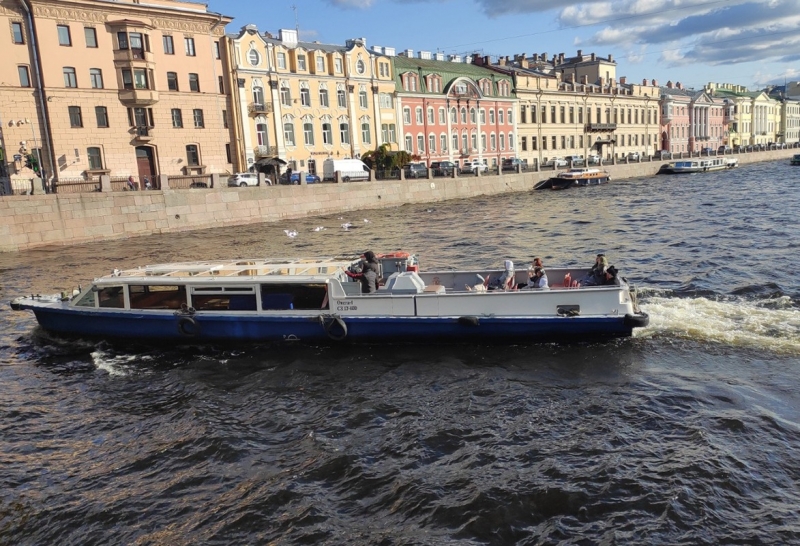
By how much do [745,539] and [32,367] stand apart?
1216cm

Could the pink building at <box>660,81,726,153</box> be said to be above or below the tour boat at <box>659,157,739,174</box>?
above

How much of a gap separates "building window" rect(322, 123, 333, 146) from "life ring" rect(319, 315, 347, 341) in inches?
1683

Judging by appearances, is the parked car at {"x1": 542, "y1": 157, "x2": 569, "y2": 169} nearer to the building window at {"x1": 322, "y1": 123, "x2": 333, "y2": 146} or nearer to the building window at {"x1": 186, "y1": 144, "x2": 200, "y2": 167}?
the building window at {"x1": 322, "y1": 123, "x2": 333, "y2": 146}

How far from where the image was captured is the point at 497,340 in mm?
12633

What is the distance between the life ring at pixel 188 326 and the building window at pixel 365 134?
4554 cm

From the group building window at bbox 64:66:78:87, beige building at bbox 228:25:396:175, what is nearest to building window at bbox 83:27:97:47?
building window at bbox 64:66:78:87

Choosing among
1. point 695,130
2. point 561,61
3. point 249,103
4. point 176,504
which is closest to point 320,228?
point 249,103

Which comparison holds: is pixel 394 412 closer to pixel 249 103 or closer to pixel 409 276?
pixel 409 276

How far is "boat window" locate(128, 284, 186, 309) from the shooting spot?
13.5 metres

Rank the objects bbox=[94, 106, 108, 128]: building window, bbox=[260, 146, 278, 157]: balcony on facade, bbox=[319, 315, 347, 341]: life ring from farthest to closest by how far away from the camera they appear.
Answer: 1. bbox=[260, 146, 278, 157]: balcony on facade
2. bbox=[94, 106, 108, 128]: building window
3. bbox=[319, 315, 347, 341]: life ring

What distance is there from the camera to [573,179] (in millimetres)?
58969

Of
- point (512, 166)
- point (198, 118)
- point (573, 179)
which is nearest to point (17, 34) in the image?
point (198, 118)

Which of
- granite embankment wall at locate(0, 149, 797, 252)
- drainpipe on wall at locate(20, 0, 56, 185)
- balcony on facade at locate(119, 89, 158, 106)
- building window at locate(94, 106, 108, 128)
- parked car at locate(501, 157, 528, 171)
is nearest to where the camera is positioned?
granite embankment wall at locate(0, 149, 797, 252)

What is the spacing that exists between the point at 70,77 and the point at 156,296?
31184mm
